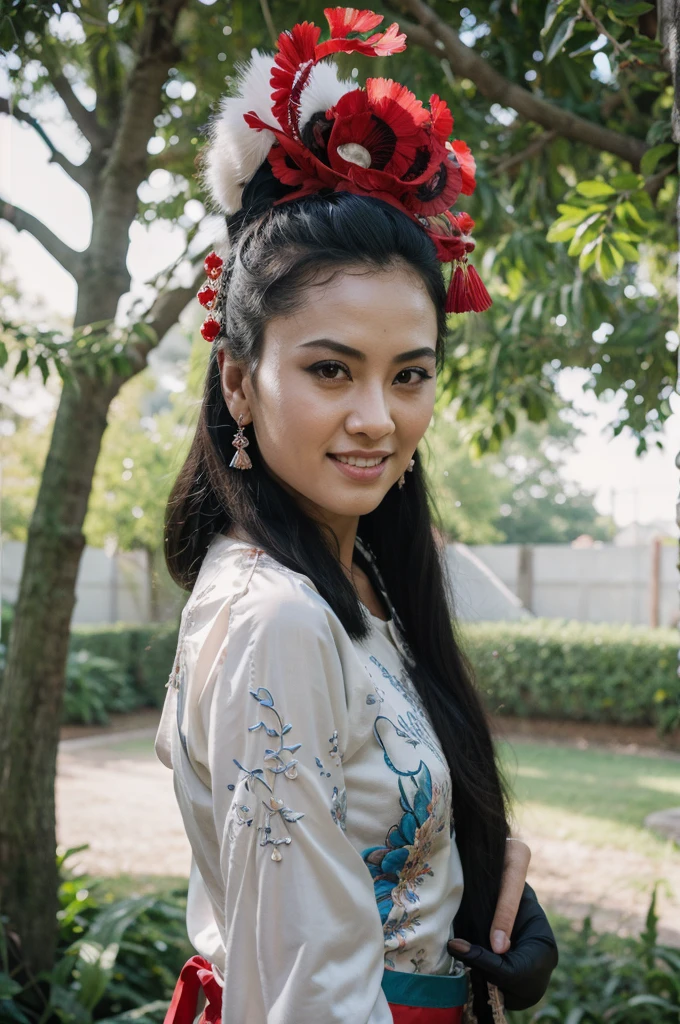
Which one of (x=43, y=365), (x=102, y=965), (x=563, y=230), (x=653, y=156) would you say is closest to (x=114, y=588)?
(x=102, y=965)

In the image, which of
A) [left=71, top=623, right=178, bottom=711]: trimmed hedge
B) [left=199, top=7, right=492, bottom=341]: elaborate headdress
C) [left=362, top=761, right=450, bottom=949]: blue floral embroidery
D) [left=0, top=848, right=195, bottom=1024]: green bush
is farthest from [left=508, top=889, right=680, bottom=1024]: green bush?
[left=71, top=623, right=178, bottom=711]: trimmed hedge

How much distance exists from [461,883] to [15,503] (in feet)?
46.0

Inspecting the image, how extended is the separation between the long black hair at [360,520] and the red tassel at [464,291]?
0.05 metres

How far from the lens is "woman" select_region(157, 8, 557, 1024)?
3.59 ft

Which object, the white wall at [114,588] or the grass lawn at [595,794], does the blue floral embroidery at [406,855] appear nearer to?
the grass lawn at [595,794]

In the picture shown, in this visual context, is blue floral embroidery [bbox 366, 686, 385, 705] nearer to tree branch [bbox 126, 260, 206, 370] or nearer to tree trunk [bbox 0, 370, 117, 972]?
tree trunk [bbox 0, 370, 117, 972]

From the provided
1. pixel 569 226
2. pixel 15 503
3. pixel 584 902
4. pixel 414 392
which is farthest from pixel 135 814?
pixel 15 503

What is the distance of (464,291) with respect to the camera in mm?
1630

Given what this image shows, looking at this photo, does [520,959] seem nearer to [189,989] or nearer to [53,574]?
[189,989]

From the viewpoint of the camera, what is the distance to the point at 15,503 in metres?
14.5

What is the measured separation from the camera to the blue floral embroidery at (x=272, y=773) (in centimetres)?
108

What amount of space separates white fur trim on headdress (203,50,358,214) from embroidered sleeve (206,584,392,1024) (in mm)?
791

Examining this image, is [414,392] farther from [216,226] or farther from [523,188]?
[523,188]

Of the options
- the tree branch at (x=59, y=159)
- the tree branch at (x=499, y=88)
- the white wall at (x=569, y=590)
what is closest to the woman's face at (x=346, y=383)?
the tree branch at (x=499, y=88)
